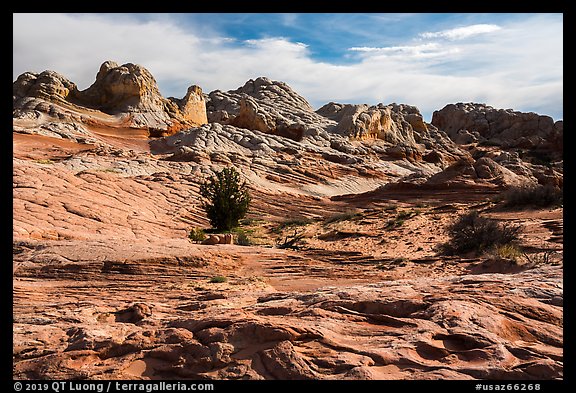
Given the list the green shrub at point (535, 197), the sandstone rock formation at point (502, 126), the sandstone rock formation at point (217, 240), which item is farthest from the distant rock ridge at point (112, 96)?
the sandstone rock formation at point (502, 126)

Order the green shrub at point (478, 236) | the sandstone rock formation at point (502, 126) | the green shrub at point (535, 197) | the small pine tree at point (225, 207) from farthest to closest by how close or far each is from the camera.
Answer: the sandstone rock formation at point (502, 126) → the small pine tree at point (225, 207) → the green shrub at point (535, 197) → the green shrub at point (478, 236)

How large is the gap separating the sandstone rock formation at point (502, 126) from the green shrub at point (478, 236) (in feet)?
161

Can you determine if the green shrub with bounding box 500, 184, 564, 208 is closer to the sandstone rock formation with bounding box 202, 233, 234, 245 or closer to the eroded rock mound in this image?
the sandstone rock formation with bounding box 202, 233, 234, 245

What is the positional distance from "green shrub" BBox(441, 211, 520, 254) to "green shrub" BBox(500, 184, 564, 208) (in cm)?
767

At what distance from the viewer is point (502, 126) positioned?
7356cm

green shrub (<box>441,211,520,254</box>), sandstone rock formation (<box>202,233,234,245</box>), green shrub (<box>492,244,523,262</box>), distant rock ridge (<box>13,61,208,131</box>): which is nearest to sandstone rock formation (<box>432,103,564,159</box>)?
distant rock ridge (<box>13,61,208,131</box>)

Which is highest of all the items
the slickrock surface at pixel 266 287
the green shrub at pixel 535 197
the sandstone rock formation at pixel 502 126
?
the sandstone rock formation at pixel 502 126

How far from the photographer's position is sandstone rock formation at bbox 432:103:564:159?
6059cm

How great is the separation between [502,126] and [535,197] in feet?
195

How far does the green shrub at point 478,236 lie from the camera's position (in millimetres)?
11742

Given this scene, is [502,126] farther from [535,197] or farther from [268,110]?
[535,197]

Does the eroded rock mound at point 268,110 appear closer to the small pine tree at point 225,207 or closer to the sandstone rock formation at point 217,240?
the small pine tree at point 225,207
